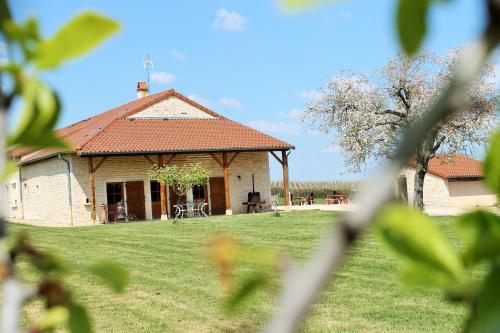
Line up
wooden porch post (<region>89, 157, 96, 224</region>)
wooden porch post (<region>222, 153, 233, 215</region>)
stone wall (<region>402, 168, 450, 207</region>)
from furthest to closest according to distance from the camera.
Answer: stone wall (<region>402, 168, 450, 207</region>), wooden porch post (<region>222, 153, 233, 215</region>), wooden porch post (<region>89, 157, 96, 224</region>)

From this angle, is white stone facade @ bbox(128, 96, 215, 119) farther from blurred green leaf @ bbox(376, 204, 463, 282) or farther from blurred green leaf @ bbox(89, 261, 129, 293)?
blurred green leaf @ bbox(376, 204, 463, 282)

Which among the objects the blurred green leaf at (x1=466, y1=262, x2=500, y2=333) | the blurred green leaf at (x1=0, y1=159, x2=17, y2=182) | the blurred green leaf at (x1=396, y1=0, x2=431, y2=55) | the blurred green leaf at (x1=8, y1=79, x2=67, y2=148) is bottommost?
the blurred green leaf at (x1=466, y1=262, x2=500, y2=333)

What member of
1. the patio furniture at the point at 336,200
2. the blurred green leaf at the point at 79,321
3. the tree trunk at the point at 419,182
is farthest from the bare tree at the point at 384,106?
the blurred green leaf at the point at 79,321

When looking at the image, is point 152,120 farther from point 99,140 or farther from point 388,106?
point 388,106

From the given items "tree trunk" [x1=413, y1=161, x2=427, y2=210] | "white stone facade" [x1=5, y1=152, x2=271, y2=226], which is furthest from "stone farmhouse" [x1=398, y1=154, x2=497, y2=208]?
"white stone facade" [x1=5, y1=152, x2=271, y2=226]

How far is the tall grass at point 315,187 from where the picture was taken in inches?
1710

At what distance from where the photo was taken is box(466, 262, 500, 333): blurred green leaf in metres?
0.37

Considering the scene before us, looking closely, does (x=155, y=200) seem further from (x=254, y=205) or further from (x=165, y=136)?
(x=254, y=205)

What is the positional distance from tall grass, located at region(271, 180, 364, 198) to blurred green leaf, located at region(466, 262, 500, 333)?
42.5 metres

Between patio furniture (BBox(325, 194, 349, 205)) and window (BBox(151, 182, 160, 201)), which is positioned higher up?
window (BBox(151, 182, 160, 201))

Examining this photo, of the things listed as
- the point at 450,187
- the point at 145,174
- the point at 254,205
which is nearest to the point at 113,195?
the point at 145,174

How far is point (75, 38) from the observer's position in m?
0.42

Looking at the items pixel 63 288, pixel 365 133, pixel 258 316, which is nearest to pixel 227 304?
pixel 63 288

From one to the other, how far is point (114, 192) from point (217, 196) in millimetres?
4419
